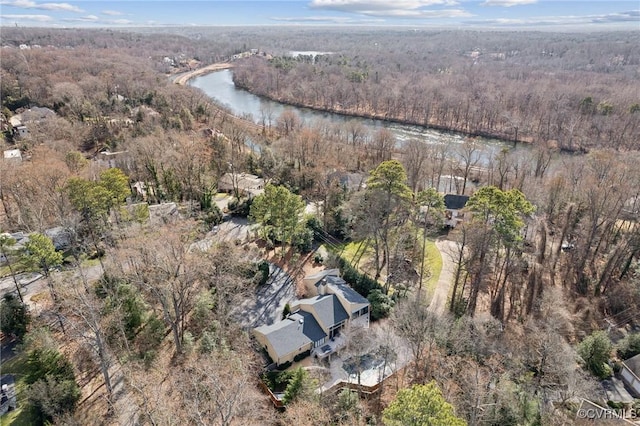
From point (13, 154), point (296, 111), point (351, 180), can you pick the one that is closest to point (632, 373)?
point (351, 180)

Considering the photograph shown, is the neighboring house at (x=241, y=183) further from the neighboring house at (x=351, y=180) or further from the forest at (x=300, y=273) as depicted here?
the neighboring house at (x=351, y=180)

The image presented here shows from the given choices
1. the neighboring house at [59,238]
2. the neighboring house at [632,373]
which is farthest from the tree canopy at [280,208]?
the neighboring house at [632,373]

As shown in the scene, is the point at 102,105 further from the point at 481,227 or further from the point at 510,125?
the point at 510,125

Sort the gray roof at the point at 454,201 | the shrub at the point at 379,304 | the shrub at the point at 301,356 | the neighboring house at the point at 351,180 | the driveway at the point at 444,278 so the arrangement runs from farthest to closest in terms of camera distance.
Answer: the neighboring house at the point at 351,180, the gray roof at the point at 454,201, the driveway at the point at 444,278, the shrub at the point at 379,304, the shrub at the point at 301,356

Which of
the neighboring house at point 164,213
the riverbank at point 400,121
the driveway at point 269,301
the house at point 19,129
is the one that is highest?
the house at point 19,129

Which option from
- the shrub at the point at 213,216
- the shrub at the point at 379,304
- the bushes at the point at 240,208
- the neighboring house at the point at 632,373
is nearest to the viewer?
the neighboring house at the point at 632,373

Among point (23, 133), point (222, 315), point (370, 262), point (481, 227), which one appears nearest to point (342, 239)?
point (370, 262)
